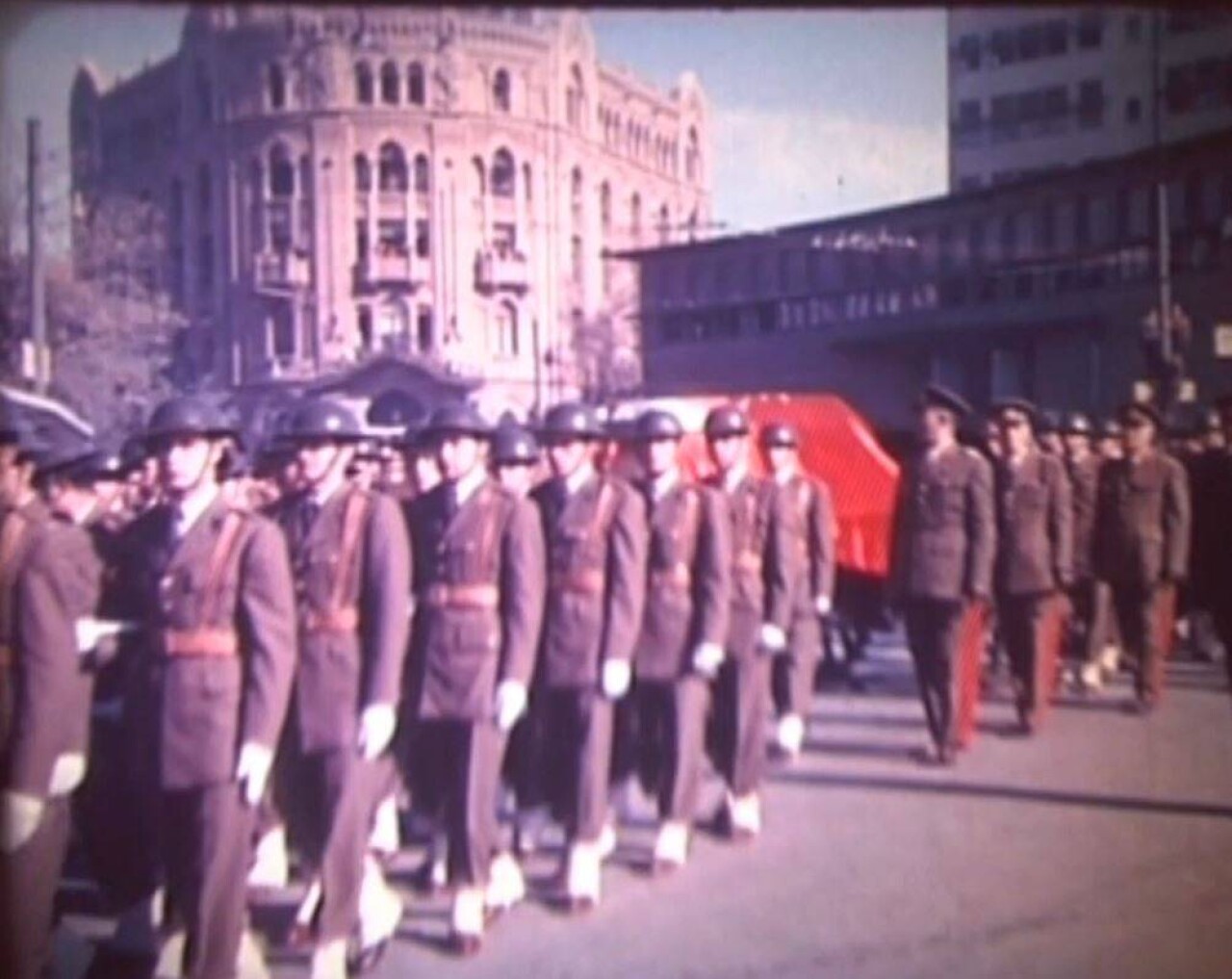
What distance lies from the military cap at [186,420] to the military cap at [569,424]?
2.21ft

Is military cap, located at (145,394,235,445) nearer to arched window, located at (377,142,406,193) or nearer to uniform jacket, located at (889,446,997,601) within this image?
arched window, located at (377,142,406,193)

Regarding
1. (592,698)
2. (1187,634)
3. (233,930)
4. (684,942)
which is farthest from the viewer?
(1187,634)

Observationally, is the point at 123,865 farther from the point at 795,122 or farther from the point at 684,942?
the point at 795,122

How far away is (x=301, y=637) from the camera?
298 cm

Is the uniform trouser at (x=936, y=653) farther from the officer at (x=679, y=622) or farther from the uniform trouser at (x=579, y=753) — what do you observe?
the uniform trouser at (x=579, y=753)

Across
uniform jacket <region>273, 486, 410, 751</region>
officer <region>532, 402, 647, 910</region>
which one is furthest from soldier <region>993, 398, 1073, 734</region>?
uniform jacket <region>273, 486, 410, 751</region>

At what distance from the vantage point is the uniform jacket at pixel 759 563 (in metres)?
3.74

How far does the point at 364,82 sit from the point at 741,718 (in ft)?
5.72

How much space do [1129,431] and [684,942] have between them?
152 centimetres

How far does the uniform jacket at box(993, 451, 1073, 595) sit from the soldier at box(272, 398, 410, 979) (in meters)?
1.76

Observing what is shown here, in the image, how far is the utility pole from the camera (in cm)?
288

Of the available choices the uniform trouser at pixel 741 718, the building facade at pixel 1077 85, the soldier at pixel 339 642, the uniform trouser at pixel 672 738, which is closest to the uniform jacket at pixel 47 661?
the soldier at pixel 339 642

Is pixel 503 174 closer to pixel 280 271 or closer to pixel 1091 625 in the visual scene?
pixel 280 271

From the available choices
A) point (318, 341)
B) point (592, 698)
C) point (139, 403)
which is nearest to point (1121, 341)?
point (592, 698)
